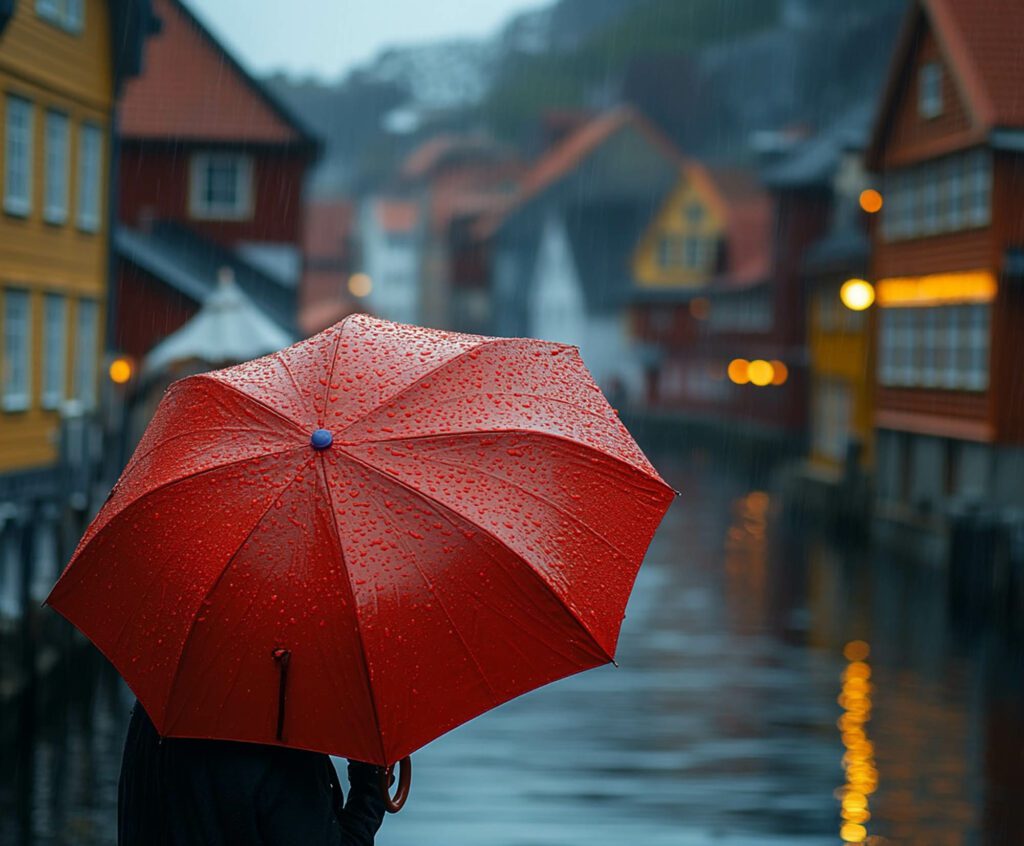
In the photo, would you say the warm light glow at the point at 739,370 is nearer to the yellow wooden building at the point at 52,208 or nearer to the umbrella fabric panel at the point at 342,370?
the yellow wooden building at the point at 52,208

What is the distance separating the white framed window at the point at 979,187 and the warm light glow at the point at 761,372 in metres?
23.3

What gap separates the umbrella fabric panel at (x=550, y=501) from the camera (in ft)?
13.1

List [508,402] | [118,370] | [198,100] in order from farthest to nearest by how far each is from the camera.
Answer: [198,100] → [118,370] → [508,402]

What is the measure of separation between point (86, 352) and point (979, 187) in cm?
1436

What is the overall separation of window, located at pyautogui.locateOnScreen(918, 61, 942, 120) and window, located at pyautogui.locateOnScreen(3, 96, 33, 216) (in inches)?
608

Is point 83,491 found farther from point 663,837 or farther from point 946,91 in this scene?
point 946,91

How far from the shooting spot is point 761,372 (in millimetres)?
54406

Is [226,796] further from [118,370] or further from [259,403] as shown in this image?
[118,370]

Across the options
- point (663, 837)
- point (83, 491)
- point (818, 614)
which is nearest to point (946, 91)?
point (818, 614)

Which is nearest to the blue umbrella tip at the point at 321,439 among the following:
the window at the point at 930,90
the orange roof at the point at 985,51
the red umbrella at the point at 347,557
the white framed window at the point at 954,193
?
the red umbrella at the point at 347,557

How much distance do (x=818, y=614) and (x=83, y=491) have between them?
29.6 ft

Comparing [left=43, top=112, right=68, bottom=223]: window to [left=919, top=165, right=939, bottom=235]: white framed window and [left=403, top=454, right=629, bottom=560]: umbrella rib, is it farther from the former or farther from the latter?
[left=403, top=454, right=629, bottom=560]: umbrella rib

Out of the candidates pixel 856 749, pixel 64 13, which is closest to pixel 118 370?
pixel 64 13

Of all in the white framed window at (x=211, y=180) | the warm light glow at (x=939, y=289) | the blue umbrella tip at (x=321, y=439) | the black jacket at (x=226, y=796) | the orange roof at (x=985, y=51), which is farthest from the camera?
the white framed window at (x=211, y=180)
